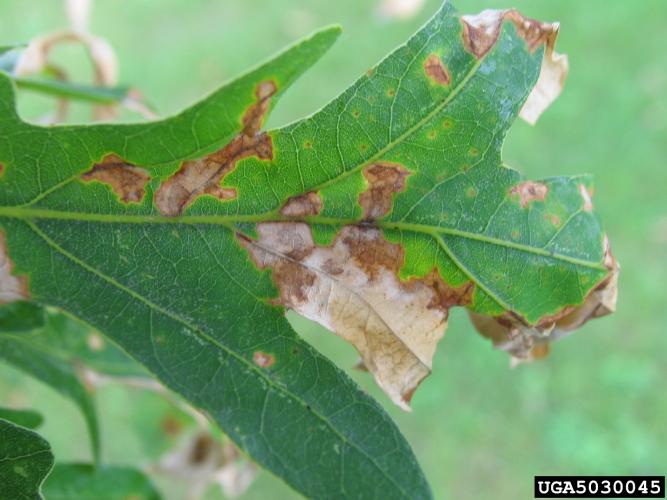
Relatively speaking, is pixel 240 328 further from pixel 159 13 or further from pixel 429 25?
pixel 159 13

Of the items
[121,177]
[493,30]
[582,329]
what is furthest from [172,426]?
[582,329]

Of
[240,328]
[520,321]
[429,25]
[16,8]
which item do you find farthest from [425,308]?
[16,8]

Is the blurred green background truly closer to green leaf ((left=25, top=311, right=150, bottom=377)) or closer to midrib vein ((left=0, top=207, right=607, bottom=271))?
green leaf ((left=25, top=311, right=150, bottom=377))

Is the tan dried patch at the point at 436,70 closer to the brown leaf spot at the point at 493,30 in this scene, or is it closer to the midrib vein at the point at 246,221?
the brown leaf spot at the point at 493,30

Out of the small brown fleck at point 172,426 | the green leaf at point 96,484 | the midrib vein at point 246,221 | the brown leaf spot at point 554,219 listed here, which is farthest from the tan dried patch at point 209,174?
the small brown fleck at point 172,426

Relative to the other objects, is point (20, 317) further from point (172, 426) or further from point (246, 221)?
point (172, 426)

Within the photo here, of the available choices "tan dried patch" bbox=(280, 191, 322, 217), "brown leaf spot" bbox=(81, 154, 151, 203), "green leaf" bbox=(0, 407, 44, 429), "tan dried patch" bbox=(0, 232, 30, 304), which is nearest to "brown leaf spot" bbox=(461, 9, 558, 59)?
"tan dried patch" bbox=(280, 191, 322, 217)
